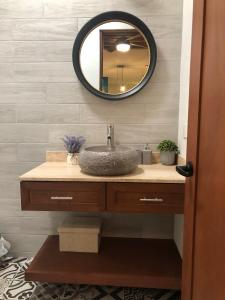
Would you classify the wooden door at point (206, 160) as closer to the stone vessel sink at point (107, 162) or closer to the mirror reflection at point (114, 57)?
the stone vessel sink at point (107, 162)

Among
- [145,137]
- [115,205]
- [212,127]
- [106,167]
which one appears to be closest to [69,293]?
[115,205]

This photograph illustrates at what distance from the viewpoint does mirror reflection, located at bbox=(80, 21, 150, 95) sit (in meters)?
1.76

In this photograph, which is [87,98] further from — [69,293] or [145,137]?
[69,293]

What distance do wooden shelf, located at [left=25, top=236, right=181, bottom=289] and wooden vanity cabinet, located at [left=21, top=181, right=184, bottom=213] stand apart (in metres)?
0.39

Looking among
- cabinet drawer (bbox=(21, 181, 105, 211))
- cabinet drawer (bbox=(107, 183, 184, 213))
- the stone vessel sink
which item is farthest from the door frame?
cabinet drawer (bbox=(21, 181, 105, 211))

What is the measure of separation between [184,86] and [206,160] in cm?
87

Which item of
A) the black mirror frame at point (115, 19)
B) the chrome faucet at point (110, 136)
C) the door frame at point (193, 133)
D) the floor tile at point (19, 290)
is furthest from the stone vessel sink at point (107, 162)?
the floor tile at point (19, 290)

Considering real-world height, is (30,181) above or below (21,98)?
below

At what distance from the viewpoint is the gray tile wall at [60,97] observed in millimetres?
1757

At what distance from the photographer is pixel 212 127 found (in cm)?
90

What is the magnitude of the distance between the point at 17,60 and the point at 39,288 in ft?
5.14

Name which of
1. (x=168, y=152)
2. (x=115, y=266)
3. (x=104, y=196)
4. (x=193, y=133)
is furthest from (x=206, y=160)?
(x=115, y=266)

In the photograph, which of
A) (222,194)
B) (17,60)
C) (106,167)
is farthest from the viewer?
(17,60)

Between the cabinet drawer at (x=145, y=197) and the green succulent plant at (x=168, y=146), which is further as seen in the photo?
the green succulent plant at (x=168, y=146)
